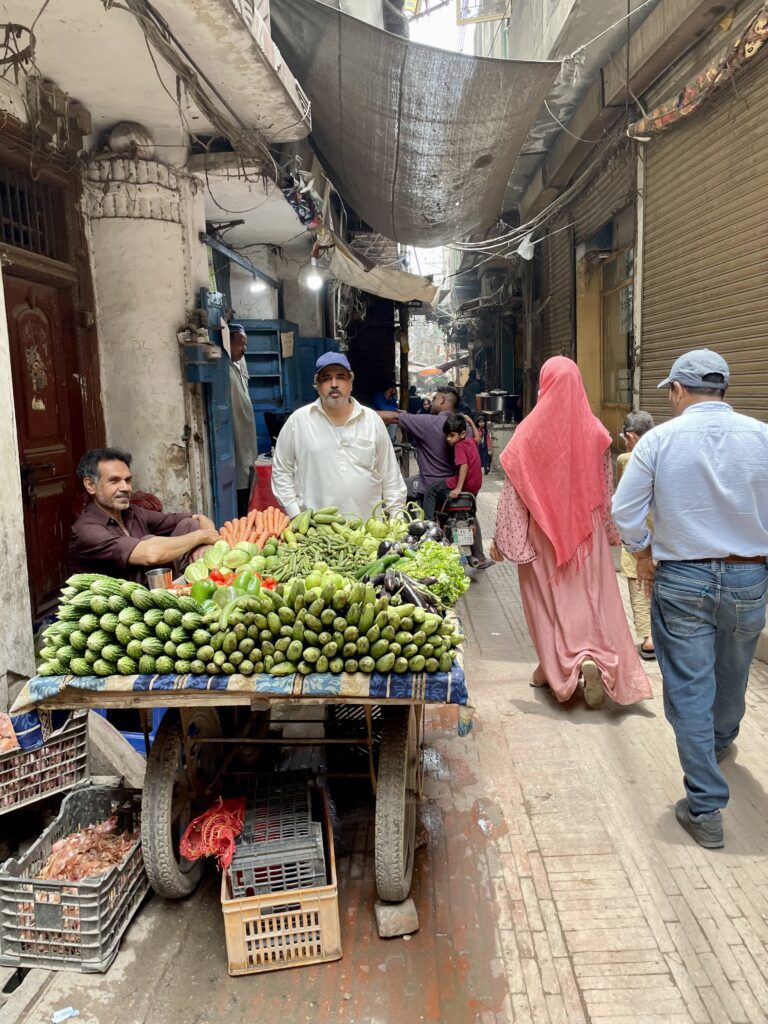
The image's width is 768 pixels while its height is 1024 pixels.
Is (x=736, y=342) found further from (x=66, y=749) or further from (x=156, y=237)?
(x=66, y=749)

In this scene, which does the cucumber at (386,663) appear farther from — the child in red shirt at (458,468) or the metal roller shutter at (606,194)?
the metal roller shutter at (606,194)

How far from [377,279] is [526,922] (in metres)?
7.50

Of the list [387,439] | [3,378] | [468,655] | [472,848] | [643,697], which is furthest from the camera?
[468,655]

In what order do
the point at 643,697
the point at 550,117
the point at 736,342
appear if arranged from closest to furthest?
the point at 643,697 < the point at 736,342 < the point at 550,117

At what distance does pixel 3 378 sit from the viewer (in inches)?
137

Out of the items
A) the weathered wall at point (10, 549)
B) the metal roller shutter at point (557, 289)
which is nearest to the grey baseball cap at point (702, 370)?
the weathered wall at point (10, 549)

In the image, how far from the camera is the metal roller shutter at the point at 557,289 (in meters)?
11.6

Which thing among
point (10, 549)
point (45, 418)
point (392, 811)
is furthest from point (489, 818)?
point (45, 418)

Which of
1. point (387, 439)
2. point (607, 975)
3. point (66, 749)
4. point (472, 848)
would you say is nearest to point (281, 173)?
point (387, 439)

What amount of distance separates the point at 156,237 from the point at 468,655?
4085 mm

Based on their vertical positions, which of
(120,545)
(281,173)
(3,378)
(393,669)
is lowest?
(393,669)

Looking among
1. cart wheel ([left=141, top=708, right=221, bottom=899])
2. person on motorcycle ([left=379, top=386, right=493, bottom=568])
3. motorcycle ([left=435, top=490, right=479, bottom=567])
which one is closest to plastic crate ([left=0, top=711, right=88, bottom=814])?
cart wheel ([left=141, top=708, right=221, bottom=899])

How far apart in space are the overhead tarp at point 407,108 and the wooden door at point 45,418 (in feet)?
8.57

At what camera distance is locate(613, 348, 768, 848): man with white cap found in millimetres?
2943
